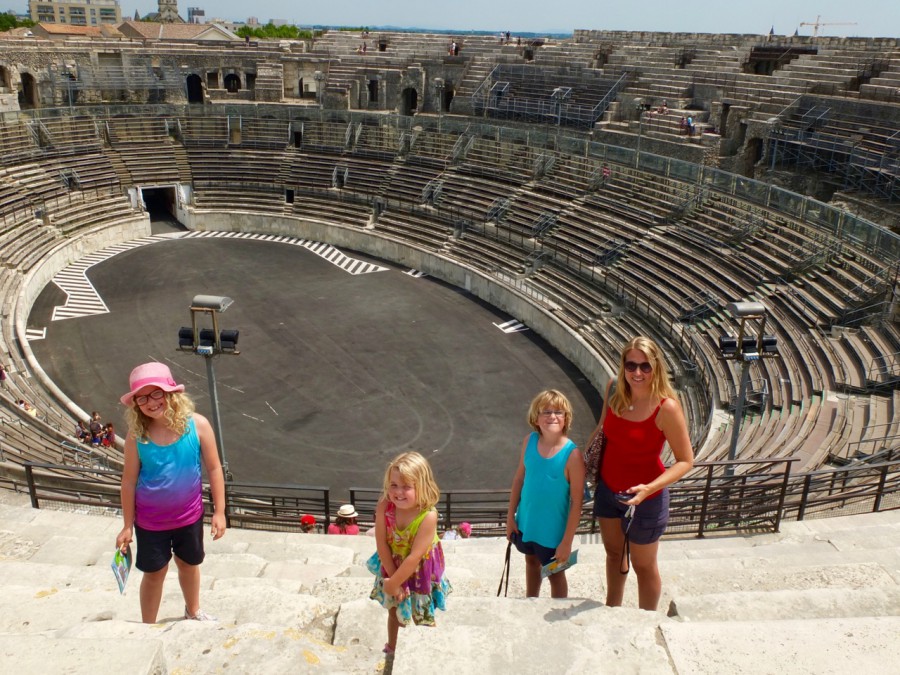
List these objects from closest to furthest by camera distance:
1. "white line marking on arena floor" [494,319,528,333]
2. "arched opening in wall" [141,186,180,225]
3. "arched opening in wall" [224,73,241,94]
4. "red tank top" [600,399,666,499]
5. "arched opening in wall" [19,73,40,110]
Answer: "red tank top" [600,399,666,499] < "white line marking on arena floor" [494,319,528,333] < "arched opening in wall" [141,186,180,225] < "arched opening in wall" [19,73,40,110] < "arched opening in wall" [224,73,241,94]

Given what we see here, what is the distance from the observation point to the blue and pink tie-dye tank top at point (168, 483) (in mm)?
6355

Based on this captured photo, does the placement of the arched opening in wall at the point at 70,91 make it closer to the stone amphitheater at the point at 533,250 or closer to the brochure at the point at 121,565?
the stone amphitheater at the point at 533,250

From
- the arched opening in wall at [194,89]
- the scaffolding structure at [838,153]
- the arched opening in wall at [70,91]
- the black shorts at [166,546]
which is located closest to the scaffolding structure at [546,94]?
the scaffolding structure at [838,153]

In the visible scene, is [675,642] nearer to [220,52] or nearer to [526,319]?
[526,319]

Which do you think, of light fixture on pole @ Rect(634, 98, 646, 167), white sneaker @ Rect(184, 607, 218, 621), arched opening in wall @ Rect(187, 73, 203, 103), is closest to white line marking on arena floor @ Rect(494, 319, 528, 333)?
light fixture on pole @ Rect(634, 98, 646, 167)

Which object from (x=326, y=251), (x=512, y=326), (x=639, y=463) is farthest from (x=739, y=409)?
(x=326, y=251)

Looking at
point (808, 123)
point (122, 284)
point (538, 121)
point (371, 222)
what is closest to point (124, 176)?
point (122, 284)

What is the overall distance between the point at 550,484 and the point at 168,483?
322 centimetres

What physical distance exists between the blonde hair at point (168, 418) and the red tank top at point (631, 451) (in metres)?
3.56

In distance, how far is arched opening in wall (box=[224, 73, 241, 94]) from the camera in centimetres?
4983

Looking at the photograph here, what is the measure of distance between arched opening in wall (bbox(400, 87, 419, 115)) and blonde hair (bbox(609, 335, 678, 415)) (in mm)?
42397

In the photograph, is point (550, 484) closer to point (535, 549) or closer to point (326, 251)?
point (535, 549)

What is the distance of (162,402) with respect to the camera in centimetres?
626

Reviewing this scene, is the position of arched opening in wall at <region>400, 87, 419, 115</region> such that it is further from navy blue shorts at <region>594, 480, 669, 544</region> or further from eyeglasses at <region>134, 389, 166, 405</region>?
navy blue shorts at <region>594, 480, 669, 544</region>
